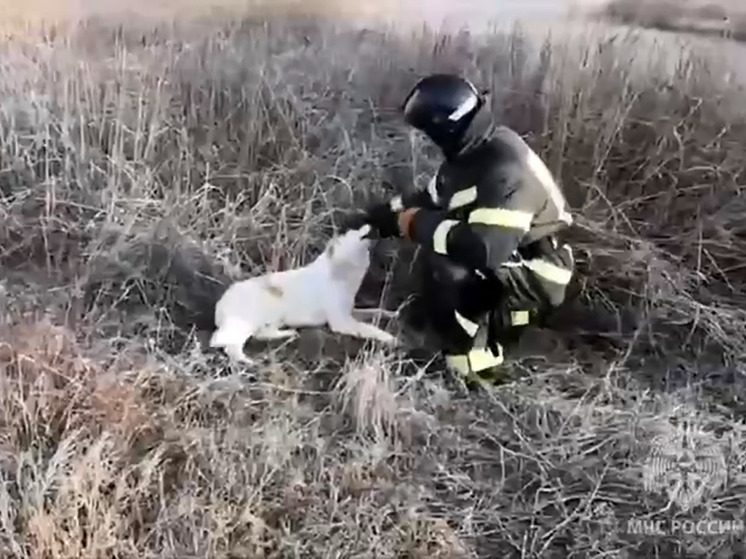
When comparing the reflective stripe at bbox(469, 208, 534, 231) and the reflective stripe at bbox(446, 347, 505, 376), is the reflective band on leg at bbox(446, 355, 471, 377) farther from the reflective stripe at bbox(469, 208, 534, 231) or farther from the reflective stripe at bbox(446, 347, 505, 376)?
the reflective stripe at bbox(469, 208, 534, 231)

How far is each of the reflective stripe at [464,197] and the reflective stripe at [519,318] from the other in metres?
0.11

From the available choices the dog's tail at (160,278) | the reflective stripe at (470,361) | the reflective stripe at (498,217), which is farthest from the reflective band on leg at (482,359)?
the dog's tail at (160,278)

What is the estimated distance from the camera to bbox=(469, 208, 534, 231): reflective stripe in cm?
105

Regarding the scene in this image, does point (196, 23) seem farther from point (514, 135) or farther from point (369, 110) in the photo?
point (514, 135)

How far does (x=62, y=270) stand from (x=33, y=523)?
0.22m

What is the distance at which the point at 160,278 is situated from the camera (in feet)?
3.53

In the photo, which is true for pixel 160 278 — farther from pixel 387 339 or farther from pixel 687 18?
pixel 687 18

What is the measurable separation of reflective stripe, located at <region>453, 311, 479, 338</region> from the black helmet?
150 millimetres

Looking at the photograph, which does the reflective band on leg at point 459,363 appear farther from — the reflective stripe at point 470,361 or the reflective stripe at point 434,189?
the reflective stripe at point 434,189

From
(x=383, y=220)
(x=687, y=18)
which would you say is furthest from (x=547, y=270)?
(x=687, y=18)

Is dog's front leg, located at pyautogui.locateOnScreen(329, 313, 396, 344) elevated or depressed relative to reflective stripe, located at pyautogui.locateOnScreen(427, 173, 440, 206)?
depressed

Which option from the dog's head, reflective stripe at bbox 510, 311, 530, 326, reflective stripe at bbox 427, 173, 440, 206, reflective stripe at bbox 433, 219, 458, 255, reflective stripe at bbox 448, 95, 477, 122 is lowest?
reflective stripe at bbox 510, 311, 530, 326

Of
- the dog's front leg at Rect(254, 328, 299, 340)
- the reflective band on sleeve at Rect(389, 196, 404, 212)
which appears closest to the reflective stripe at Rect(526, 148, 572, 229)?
the reflective band on sleeve at Rect(389, 196, 404, 212)

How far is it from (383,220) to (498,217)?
4.2 inches
